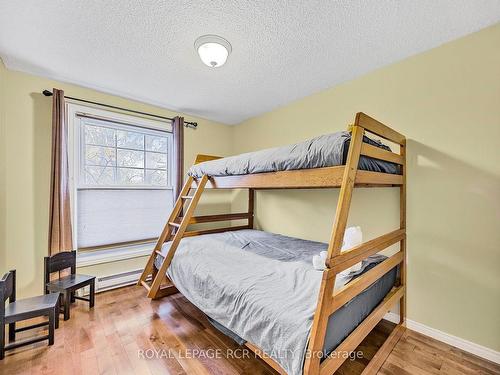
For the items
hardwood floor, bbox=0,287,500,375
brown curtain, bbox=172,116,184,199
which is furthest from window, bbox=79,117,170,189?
hardwood floor, bbox=0,287,500,375

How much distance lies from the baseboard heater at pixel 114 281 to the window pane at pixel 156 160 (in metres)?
1.41

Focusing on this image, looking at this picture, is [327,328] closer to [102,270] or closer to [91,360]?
[91,360]

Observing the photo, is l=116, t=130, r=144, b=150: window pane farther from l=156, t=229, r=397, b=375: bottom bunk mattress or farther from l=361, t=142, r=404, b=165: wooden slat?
l=361, t=142, r=404, b=165: wooden slat

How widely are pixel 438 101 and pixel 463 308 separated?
1638mm

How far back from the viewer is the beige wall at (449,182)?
1601 mm

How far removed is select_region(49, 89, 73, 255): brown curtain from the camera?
2.23 m

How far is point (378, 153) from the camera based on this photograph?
154 cm

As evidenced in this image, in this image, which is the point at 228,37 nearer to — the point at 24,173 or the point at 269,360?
the point at 269,360

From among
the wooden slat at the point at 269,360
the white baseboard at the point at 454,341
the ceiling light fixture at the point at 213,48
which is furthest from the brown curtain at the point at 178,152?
the white baseboard at the point at 454,341

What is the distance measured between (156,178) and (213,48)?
2008 millimetres

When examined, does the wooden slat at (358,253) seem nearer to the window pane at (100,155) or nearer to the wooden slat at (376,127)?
the wooden slat at (376,127)

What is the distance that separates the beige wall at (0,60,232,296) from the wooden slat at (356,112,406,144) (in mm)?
2944

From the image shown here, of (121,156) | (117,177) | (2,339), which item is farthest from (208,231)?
(2,339)

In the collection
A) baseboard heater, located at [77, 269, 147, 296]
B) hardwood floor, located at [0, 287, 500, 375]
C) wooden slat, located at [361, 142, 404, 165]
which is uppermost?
wooden slat, located at [361, 142, 404, 165]
